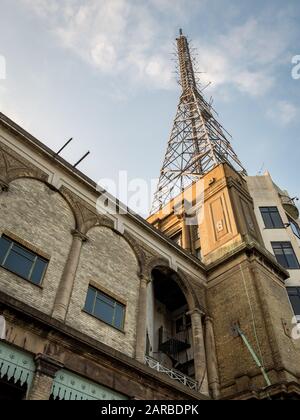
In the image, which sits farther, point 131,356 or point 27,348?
point 131,356

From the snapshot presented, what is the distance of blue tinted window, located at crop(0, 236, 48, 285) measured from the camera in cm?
1188

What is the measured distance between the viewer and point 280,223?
77.3 ft

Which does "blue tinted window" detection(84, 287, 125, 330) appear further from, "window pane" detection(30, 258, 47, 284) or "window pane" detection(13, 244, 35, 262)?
"window pane" detection(13, 244, 35, 262)

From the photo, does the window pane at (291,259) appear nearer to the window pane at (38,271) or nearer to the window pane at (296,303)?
the window pane at (296,303)

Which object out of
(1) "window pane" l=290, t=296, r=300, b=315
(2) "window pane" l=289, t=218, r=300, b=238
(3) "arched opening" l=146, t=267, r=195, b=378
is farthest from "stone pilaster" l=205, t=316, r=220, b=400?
(2) "window pane" l=289, t=218, r=300, b=238

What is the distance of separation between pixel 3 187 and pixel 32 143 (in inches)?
111

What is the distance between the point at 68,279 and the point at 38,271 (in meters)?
1.07

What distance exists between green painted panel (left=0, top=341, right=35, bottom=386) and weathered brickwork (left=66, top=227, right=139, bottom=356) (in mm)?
2099

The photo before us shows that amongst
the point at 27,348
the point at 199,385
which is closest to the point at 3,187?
the point at 27,348

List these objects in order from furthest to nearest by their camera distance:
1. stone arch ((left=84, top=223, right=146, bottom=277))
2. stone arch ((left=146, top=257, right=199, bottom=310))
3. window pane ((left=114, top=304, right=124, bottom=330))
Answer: stone arch ((left=146, top=257, right=199, bottom=310)) < stone arch ((left=84, top=223, right=146, bottom=277)) < window pane ((left=114, top=304, right=124, bottom=330))

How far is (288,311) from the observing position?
17.5m

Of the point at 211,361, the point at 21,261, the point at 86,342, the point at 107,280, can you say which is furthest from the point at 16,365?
the point at 211,361

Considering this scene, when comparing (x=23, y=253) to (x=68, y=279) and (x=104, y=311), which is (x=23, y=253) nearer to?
(x=68, y=279)
